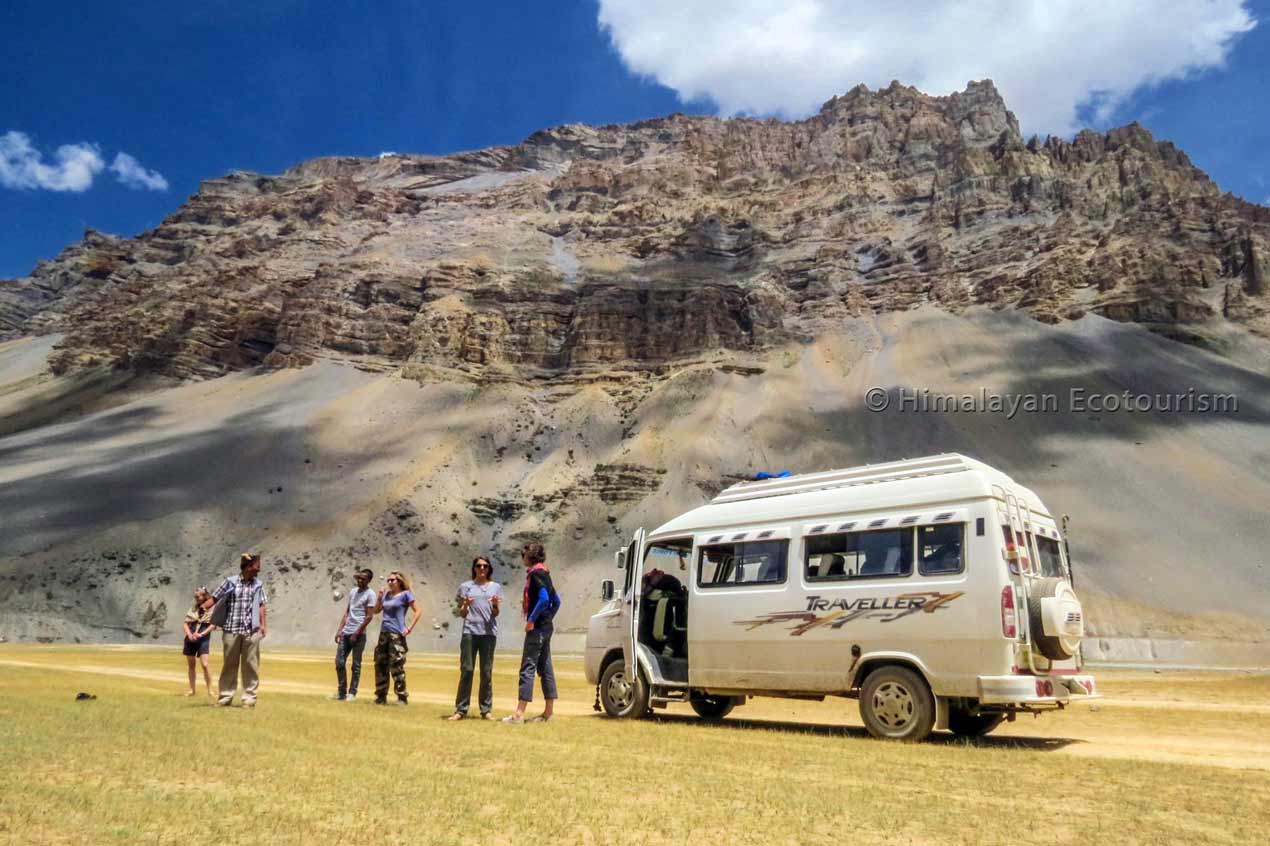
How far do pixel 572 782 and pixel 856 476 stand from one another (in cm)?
684

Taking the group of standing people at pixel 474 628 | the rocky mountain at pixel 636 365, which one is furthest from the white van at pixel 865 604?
the rocky mountain at pixel 636 365

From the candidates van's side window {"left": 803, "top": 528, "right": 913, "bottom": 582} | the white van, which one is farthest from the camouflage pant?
van's side window {"left": 803, "top": 528, "right": 913, "bottom": 582}

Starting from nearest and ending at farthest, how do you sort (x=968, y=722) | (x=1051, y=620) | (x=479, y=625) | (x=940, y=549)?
1. (x=1051, y=620)
2. (x=940, y=549)
3. (x=968, y=722)
4. (x=479, y=625)

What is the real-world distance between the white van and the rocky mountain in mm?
50737

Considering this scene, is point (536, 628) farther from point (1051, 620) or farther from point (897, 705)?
point (1051, 620)

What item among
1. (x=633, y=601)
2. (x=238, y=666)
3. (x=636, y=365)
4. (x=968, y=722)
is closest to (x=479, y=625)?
(x=633, y=601)

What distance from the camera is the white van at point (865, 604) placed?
11.1m

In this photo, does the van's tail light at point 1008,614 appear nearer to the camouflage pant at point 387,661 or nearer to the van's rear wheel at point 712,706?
the van's rear wheel at point 712,706

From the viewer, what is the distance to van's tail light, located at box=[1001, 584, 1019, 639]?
1086 centimetres

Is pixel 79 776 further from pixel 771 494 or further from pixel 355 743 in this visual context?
pixel 771 494

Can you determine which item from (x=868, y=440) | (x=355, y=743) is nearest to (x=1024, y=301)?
(x=868, y=440)

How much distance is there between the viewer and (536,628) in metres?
13.0

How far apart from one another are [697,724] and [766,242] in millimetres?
121817

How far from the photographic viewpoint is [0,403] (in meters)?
120
